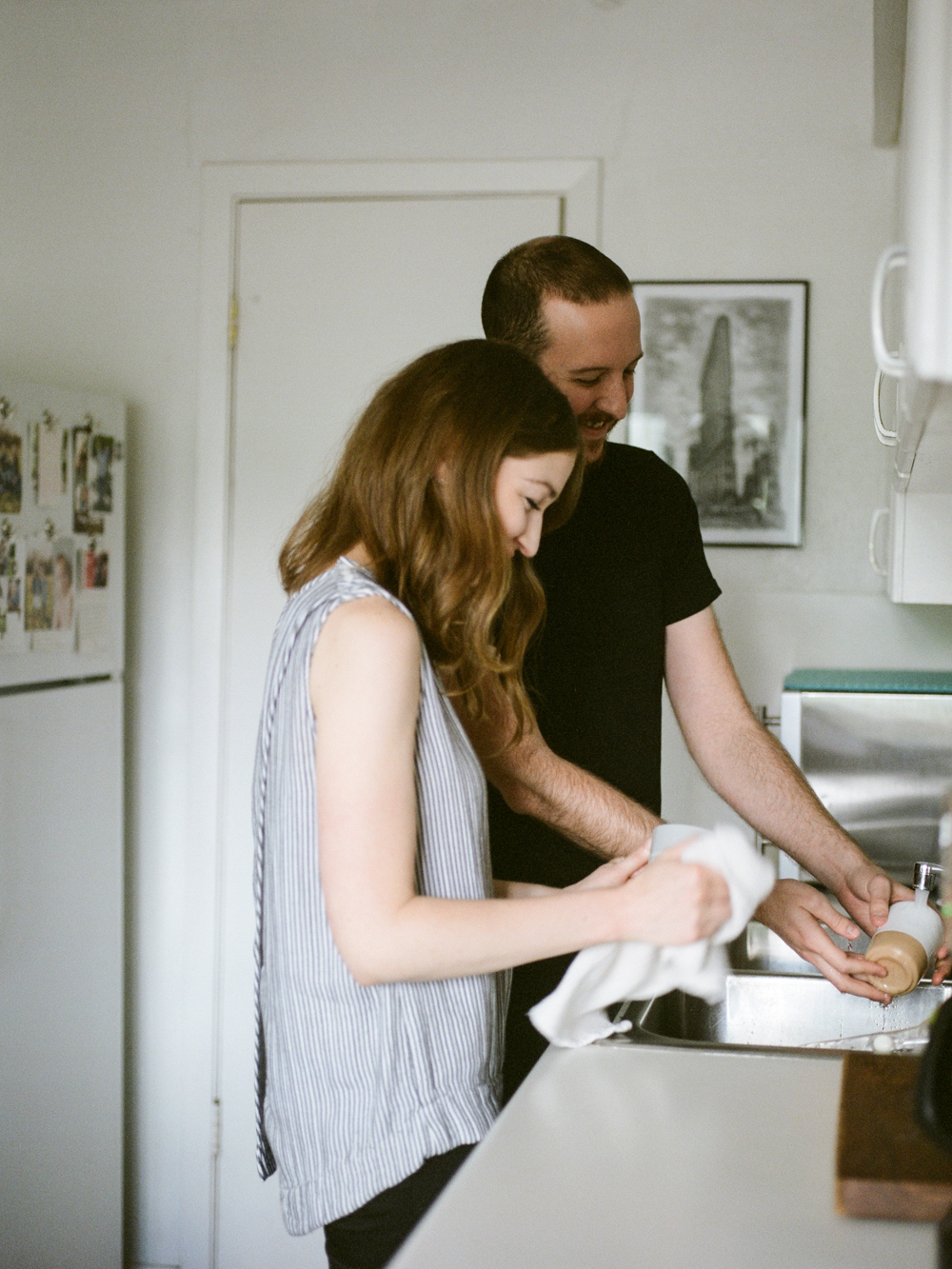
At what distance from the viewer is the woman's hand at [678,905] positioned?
1003 mm

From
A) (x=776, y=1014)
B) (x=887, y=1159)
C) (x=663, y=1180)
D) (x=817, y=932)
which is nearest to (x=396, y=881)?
(x=663, y=1180)

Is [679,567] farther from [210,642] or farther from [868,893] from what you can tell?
[210,642]

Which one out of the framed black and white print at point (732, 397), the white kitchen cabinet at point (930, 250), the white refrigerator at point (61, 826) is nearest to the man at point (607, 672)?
the white kitchen cabinet at point (930, 250)

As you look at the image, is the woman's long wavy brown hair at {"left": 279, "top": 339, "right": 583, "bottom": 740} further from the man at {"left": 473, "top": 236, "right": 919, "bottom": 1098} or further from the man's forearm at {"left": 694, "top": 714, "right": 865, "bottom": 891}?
the man's forearm at {"left": 694, "top": 714, "right": 865, "bottom": 891}

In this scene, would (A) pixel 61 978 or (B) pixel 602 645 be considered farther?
(A) pixel 61 978

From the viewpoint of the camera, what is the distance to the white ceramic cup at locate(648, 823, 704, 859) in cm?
118

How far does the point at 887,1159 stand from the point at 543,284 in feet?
3.59

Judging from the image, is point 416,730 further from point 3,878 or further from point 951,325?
point 3,878

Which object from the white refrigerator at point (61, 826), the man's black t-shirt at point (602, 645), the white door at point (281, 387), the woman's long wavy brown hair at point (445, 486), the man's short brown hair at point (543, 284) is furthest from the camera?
the white door at point (281, 387)

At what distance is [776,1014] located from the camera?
1.49 meters

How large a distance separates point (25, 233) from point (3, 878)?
148cm

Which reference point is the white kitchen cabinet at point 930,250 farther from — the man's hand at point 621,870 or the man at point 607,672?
the man at point 607,672

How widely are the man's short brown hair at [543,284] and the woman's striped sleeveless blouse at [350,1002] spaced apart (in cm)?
61

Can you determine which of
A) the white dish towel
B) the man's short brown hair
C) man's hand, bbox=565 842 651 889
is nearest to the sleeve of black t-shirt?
the man's short brown hair
